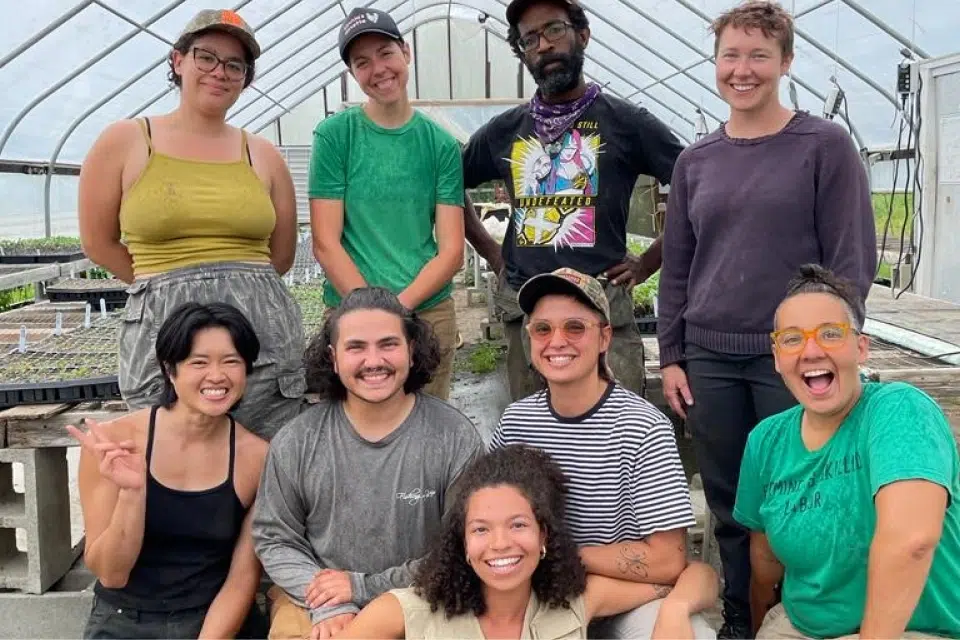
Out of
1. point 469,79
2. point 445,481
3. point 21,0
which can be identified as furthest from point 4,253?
point 469,79

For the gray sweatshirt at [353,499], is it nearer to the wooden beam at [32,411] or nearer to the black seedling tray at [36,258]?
the wooden beam at [32,411]

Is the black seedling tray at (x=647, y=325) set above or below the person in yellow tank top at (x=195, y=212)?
below

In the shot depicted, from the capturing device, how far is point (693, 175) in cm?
260

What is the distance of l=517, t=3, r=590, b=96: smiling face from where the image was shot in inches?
113

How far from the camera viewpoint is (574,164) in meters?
2.95

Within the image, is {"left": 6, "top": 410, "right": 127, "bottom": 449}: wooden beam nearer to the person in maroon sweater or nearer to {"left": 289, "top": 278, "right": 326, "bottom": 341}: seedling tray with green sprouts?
{"left": 289, "top": 278, "right": 326, "bottom": 341}: seedling tray with green sprouts

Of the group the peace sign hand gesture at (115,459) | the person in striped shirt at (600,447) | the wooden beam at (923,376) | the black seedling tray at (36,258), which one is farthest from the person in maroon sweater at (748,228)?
the black seedling tray at (36,258)

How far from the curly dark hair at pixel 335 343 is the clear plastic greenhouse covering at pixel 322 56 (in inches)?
200

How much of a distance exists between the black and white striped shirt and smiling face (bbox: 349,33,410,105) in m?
1.22

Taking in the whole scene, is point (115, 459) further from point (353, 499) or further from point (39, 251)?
point (39, 251)

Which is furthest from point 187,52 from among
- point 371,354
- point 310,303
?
point 310,303

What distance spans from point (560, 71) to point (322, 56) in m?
14.3

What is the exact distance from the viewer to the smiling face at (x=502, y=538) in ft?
6.54

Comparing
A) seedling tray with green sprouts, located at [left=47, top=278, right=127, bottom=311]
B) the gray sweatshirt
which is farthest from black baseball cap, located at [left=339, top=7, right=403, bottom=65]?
seedling tray with green sprouts, located at [left=47, top=278, right=127, bottom=311]
